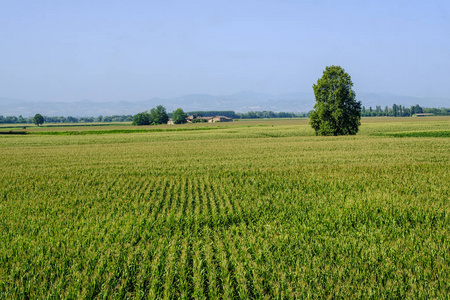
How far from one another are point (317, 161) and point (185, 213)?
17235 millimetres

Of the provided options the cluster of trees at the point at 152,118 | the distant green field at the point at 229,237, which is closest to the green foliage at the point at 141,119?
the cluster of trees at the point at 152,118

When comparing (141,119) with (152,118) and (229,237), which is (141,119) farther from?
(229,237)

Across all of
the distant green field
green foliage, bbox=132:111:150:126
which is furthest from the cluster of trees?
the distant green field

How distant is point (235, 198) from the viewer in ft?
48.8

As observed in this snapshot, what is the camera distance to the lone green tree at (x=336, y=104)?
187 ft

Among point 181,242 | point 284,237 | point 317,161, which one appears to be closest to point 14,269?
point 181,242

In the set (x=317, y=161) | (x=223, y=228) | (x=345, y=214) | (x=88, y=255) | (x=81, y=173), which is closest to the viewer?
(x=88, y=255)

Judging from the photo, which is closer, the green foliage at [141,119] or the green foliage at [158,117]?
the green foliage at [141,119]

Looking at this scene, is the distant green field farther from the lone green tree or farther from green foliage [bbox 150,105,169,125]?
green foliage [bbox 150,105,169,125]

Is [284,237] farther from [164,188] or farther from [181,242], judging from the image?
[164,188]

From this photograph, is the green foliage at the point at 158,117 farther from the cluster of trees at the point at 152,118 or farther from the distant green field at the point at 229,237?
the distant green field at the point at 229,237

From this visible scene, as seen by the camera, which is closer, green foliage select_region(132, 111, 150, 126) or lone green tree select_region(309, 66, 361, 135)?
lone green tree select_region(309, 66, 361, 135)

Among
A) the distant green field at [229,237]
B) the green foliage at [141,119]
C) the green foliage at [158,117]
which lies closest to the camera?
the distant green field at [229,237]

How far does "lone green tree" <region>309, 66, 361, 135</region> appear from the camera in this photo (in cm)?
5697
